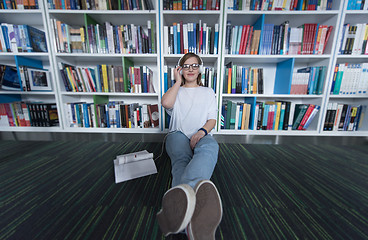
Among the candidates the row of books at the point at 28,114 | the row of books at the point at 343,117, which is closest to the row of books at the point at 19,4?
the row of books at the point at 28,114

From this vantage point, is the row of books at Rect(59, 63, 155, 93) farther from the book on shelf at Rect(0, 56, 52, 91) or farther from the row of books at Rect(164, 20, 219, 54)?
the row of books at Rect(164, 20, 219, 54)

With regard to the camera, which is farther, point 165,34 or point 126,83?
point 126,83

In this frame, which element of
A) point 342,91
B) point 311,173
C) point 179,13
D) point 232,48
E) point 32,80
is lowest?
point 311,173

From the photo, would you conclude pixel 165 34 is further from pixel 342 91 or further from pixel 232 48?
pixel 342 91

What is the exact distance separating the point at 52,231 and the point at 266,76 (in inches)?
94.2

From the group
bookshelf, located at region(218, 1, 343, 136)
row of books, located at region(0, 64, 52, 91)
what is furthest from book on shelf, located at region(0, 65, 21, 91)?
bookshelf, located at region(218, 1, 343, 136)

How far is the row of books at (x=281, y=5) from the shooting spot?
1488 mm

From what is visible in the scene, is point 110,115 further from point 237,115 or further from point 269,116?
point 269,116

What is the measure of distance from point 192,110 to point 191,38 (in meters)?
0.96

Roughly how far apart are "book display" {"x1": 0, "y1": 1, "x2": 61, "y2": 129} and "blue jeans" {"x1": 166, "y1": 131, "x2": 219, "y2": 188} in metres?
1.69

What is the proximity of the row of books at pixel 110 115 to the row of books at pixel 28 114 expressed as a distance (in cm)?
19

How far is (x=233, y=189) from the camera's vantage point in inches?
33.9

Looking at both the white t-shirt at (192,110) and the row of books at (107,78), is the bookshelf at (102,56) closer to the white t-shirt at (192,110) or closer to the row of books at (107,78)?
the row of books at (107,78)

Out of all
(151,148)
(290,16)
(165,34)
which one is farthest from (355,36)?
(151,148)
